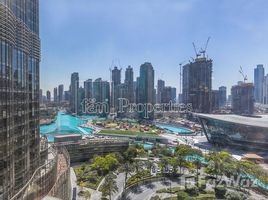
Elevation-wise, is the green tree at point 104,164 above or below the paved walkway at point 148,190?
above

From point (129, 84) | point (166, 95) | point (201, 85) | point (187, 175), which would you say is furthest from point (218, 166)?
point (166, 95)

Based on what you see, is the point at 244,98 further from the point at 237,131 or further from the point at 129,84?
the point at 237,131

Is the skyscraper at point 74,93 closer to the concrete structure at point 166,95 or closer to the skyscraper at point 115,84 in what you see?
the skyscraper at point 115,84

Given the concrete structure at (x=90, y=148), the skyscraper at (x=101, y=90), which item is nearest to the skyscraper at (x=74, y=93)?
the skyscraper at (x=101, y=90)

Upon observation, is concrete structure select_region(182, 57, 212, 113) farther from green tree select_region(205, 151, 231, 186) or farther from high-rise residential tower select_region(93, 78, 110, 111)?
green tree select_region(205, 151, 231, 186)

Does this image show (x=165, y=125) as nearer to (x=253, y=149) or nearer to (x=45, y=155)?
(x=253, y=149)

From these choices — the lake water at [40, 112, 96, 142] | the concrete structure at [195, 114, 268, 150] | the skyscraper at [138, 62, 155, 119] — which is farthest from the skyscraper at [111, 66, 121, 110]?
the concrete structure at [195, 114, 268, 150]

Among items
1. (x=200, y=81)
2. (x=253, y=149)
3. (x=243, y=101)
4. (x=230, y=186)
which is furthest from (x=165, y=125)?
(x=230, y=186)
